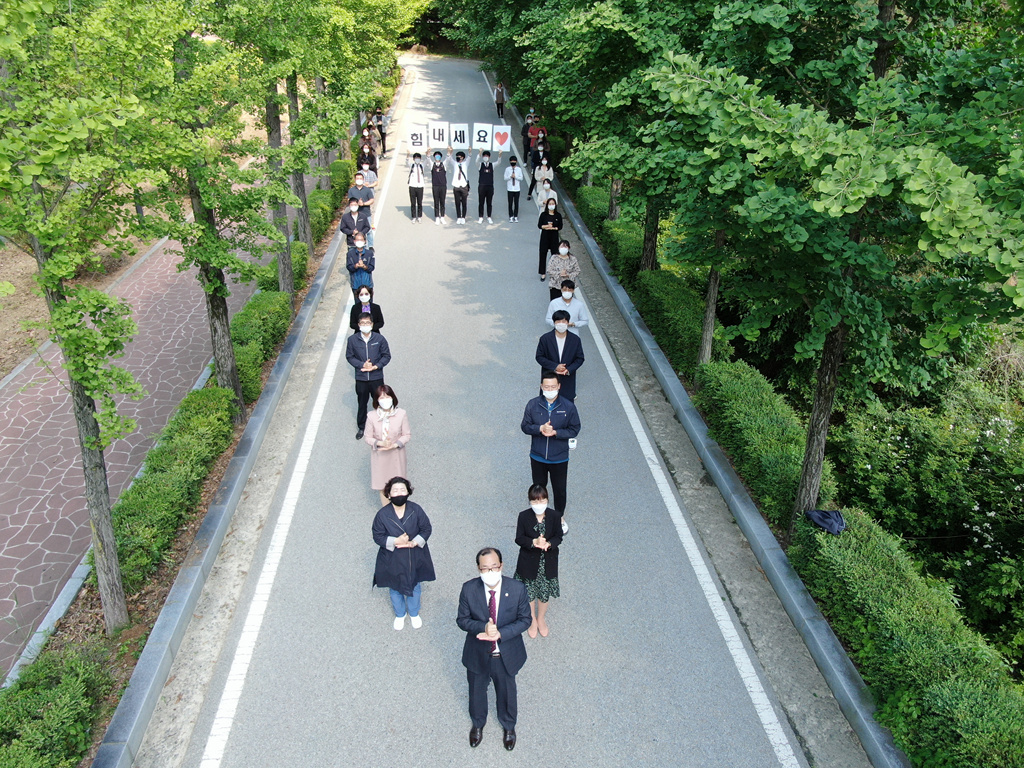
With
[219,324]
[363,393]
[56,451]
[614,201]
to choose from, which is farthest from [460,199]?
[56,451]

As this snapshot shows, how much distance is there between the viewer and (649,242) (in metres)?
13.9

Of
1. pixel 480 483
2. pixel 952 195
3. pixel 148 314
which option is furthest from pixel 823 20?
pixel 148 314

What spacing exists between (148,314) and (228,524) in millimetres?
8549

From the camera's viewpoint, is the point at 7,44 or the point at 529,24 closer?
the point at 7,44

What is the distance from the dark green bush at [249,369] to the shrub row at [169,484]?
92 centimetres

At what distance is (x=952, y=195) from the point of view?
4.30 meters

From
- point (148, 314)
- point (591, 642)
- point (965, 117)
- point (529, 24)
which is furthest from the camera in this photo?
point (529, 24)

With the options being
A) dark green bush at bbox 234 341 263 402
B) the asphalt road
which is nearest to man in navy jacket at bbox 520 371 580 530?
the asphalt road

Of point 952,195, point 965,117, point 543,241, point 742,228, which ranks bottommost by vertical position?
point 543,241

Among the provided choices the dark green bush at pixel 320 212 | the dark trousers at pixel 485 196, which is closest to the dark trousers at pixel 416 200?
the dark trousers at pixel 485 196

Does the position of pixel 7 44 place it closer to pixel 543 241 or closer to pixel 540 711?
pixel 540 711

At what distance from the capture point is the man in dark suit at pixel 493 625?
17.3 feet

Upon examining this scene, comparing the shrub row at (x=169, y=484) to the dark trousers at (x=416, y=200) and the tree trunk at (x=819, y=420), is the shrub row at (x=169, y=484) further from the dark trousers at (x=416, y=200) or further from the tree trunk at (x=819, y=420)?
the dark trousers at (x=416, y=200)

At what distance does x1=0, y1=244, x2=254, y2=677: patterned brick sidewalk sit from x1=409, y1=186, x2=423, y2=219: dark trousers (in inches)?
212
